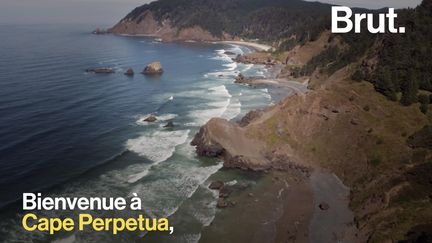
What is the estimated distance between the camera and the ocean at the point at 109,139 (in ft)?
181

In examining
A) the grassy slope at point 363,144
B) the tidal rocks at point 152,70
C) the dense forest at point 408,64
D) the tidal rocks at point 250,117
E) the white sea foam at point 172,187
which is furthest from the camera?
the tidal rocks at point 152,70

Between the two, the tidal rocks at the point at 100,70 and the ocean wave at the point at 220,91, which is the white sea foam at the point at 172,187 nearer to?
the ocean wave at the point at 220,91

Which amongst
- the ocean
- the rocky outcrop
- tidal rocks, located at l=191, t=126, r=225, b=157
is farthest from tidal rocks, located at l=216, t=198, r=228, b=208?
tidal rocks, located at l=191, t=126, r=225, b=157

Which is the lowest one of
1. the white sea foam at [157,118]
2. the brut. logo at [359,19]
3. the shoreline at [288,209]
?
the shoreline at [288,209]

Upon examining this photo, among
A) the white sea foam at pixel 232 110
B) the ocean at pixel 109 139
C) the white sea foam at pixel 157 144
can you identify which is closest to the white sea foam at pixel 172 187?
the ocean at pixel 109 139

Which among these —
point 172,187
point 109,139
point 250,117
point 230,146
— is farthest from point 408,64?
point 109,139

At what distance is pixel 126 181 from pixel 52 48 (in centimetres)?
15847

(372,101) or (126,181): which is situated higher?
(372,101)

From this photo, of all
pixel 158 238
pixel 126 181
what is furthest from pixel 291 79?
pixel 158 238

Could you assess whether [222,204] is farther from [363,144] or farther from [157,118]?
[157,118]

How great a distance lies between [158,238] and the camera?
159 feet

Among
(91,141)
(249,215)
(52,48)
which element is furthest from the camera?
(52,48)

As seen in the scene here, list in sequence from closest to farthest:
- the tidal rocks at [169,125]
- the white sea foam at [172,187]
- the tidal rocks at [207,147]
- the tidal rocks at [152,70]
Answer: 1. the white sea foam at [172,187]
2. the tidal rocks at [207,147]
3. the tidal rocks at [169,125]
4. the tidal rocks at [152,70]

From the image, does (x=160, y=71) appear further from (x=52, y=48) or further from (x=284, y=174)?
(x=284, y=174)
